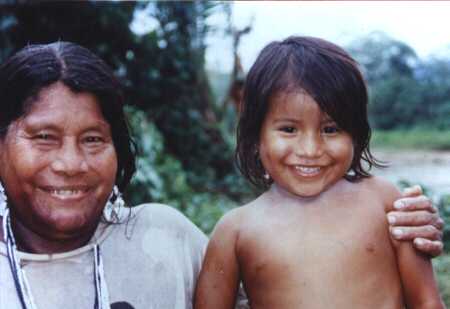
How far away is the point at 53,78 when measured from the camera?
5.86 feet

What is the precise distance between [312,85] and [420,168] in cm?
954

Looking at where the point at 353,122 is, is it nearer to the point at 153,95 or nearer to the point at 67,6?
the point at 67,6

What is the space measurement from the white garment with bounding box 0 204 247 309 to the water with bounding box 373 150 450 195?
6410 mm

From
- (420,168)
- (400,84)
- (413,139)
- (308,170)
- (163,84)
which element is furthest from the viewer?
(413,139)

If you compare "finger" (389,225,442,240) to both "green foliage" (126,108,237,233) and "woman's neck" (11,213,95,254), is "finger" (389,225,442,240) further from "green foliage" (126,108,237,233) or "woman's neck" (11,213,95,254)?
"green foliage" (126,108,237,233)

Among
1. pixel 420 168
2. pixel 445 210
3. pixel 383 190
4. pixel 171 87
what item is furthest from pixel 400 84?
pixel 383 190

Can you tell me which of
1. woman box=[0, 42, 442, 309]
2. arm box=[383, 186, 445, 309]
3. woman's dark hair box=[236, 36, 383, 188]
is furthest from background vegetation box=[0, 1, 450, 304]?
woman box=[0, 42, 442, 309]

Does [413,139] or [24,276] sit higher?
[24,276]

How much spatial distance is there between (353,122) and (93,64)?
2.87 feet

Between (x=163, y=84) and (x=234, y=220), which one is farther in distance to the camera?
(x=163, y=84)

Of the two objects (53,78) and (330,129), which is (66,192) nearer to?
(53,78)

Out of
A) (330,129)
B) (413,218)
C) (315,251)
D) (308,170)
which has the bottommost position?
(315,251)

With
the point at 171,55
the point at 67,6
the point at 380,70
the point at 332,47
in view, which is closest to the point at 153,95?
the point at 171,55

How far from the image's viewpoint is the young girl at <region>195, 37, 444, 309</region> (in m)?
1.92
